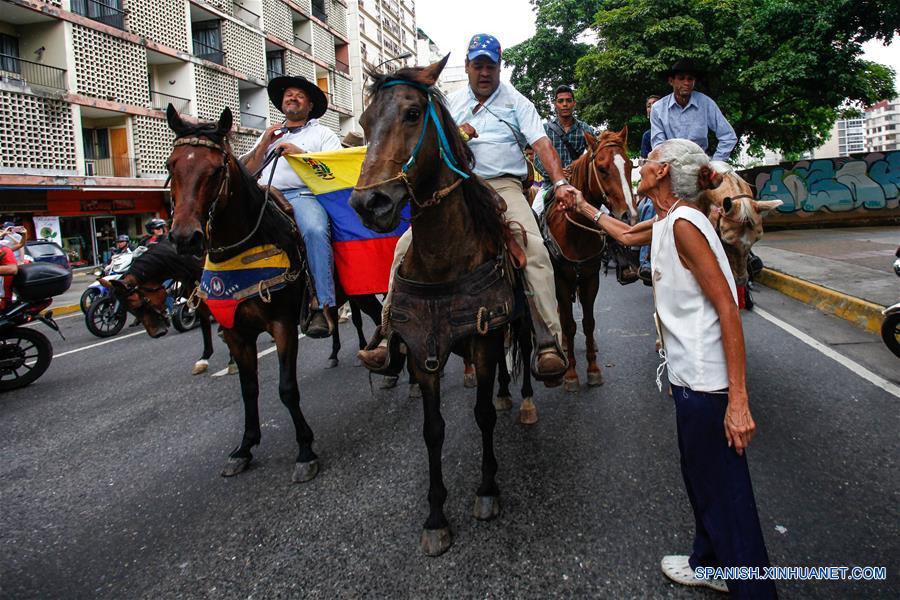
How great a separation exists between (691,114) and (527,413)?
3.64 metres

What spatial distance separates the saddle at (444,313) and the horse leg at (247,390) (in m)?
1.57

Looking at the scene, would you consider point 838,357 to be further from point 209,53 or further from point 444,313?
point 209,53

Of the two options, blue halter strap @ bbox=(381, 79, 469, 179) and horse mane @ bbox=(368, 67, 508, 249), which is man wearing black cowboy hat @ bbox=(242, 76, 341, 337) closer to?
horse mane @ bbox=(368, 67, 508, 249)

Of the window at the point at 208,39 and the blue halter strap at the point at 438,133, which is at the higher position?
the window at the point at 208,39

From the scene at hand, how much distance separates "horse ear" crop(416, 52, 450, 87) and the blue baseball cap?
31.7 inches

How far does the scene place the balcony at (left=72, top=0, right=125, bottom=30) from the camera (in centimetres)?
2055

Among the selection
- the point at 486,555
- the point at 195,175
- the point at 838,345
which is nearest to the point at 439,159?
the point at 195,175

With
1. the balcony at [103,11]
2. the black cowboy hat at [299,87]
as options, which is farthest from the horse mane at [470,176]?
the balcony at [103,11]

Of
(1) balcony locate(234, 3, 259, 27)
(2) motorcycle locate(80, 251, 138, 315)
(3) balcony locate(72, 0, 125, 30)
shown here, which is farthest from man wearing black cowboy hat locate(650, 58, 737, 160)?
(1) balcony locate(234, 3, 259, 27)

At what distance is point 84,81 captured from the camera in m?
19.5

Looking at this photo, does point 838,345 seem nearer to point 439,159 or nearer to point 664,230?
point 664,230

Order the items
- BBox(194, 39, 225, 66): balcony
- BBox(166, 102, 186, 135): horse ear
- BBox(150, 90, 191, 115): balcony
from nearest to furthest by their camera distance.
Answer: BBox(166, 102, 186, 135): horse ear < BBox(150, 90, 191, 115): balcony < BBox(194, 39, 225, 66): balcony

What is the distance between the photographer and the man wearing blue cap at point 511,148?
133 inches

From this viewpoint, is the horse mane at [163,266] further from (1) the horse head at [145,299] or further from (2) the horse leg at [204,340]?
(2) the horse leg at [204,340]
